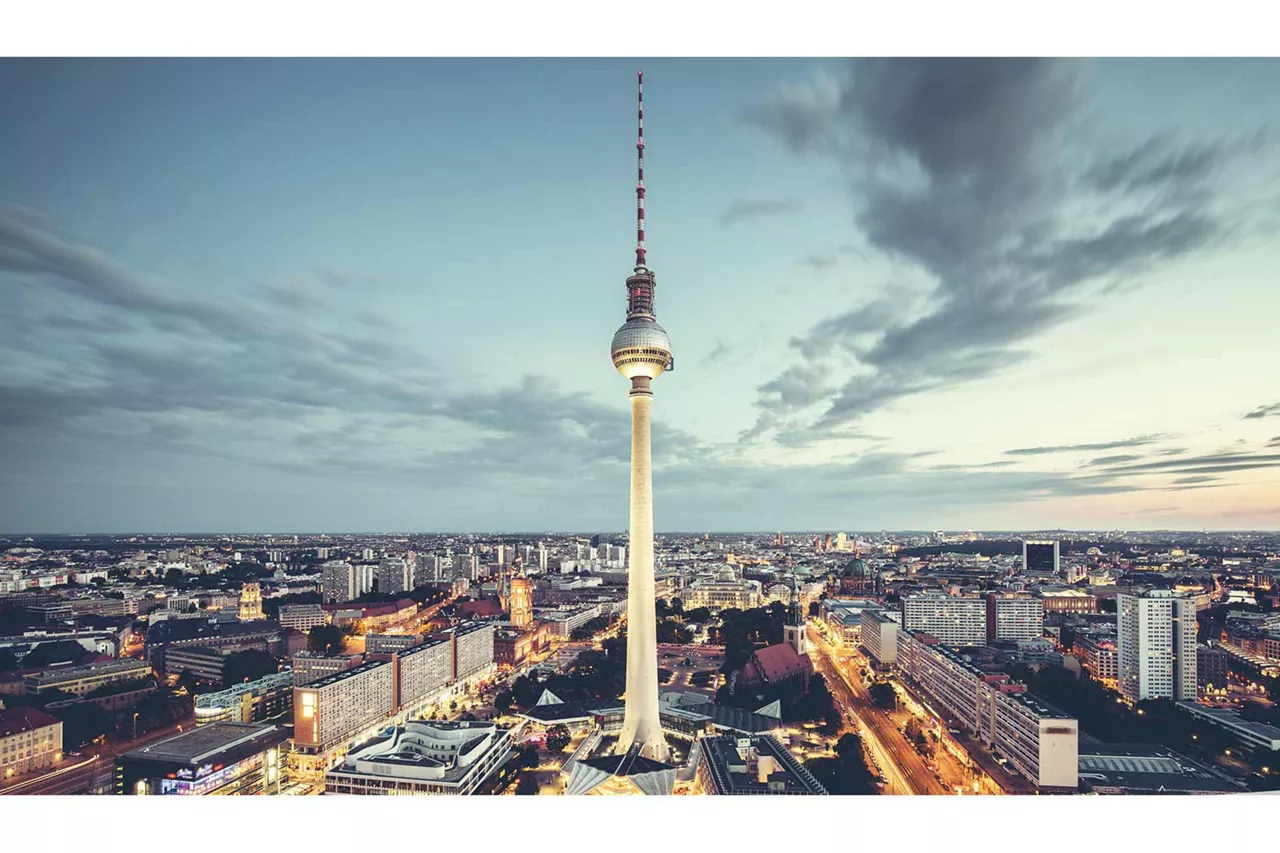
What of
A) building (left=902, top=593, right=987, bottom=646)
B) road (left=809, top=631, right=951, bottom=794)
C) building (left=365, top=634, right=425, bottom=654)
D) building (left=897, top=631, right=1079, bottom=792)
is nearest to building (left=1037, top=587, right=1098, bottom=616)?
building (left=902, top=593, right=987, bottom=646)

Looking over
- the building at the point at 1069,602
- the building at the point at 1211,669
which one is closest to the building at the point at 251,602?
the building at the point at 1211,669

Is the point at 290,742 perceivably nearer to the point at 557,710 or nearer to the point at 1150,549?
the point at 557,710

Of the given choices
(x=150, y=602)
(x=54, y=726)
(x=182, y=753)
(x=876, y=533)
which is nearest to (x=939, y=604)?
(x=182, y=753)

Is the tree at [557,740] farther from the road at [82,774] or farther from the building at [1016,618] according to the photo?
the building at [1016,618]

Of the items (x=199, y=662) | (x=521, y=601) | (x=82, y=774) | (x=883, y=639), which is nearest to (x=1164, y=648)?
(x=883, y=639)

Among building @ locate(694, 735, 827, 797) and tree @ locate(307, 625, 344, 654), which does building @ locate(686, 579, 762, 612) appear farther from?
building @ locate(694, 735, 827, 797)

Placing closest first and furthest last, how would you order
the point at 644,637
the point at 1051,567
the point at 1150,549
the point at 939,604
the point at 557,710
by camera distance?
the point at 644,637
the point at 557,710
the point at 939,604
the point at 1051,567
the point at 1150,549
